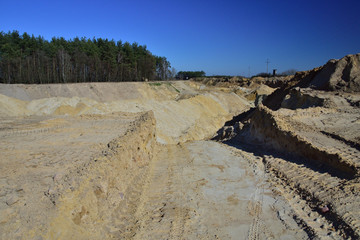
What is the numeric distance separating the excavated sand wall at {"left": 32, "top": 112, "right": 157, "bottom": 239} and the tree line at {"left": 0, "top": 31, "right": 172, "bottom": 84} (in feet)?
90.4

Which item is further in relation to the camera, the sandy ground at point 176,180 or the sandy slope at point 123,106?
the sandy slope at point 123,106

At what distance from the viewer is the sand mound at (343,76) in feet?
54.5

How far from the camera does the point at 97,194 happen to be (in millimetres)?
5805

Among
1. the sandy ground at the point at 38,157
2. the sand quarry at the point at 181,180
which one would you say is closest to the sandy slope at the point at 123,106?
the sand quarry at the point at 181,180

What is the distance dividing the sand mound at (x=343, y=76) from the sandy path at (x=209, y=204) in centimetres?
1032

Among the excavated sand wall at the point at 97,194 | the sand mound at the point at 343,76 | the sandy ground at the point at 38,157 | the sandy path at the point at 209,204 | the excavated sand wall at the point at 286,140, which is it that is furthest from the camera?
the sand mound at the point at 343,76

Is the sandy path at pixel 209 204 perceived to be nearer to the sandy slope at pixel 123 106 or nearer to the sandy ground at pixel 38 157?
the sandy ground at pixel 38 157

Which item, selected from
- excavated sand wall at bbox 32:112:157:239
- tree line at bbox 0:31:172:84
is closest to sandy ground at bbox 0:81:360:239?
excavated sand wall at bbox 32:112:157:239

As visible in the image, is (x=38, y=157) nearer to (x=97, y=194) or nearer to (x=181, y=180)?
(x=97, y=194)

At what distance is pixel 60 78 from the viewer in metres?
35.3

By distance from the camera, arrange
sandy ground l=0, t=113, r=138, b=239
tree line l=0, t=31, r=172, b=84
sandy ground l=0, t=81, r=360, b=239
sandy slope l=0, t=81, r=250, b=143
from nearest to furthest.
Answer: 1. sandy ground l=0, t=113, r=138, b=239
2. sandy ground l=0, t=81, r=360, b=239
3. sandy slope l=0, t=81, r=250, b=143
4. tree line l=0, t=31, r=172, b=84

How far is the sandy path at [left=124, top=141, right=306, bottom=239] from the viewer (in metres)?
5.79

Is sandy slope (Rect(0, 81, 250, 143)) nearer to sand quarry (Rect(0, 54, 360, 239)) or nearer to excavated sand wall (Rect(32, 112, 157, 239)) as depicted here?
sand quarry (Rect(0, 54, 360, 239))

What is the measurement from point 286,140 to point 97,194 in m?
7.04
